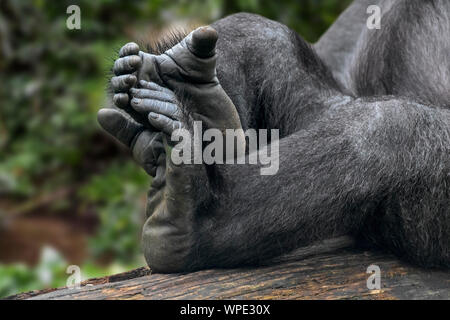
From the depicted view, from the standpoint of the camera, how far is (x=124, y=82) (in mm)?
1523

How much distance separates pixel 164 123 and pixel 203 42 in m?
0.20

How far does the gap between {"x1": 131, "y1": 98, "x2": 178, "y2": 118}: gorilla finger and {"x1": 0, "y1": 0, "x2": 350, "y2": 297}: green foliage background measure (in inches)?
92.3

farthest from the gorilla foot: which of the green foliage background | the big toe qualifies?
the green foliage background

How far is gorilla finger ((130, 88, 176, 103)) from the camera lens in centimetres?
153

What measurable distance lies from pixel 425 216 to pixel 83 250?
278 centimetres

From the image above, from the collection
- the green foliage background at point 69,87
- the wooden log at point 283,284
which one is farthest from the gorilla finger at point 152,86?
the green foliage background at point 69,87

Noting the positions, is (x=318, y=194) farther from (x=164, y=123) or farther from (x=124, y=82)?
(x=124, y=82)

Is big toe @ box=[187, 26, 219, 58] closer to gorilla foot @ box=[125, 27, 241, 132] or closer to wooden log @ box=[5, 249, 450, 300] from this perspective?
gorilla foot @ box=[125, 27, 241, 132]

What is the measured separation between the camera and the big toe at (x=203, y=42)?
147 cm

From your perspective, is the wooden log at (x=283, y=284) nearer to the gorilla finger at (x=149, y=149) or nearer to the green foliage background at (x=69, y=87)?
the gorilla finger at (x=149, y=149)

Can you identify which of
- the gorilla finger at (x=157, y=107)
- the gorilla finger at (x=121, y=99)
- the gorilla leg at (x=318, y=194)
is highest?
the gorilla finger at (x=121, y=99)

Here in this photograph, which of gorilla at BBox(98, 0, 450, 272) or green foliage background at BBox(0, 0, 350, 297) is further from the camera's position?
green foliage background at BBox(0, 0, 350, 297)

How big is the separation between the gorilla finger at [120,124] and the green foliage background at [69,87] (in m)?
2.16

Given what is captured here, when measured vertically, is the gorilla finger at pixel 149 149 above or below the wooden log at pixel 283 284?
above
